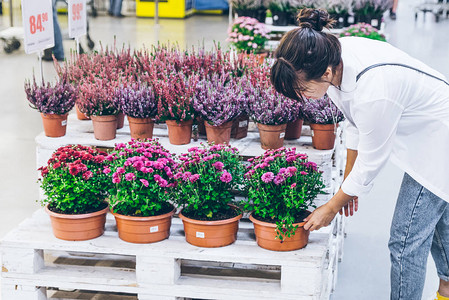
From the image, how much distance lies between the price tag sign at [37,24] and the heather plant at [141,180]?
1.21 meters

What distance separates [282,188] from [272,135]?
1.47ft

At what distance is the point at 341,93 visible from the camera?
79.7 inches

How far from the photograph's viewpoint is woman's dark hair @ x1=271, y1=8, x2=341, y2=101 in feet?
6.26

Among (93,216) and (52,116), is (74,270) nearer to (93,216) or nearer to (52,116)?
(93,216)

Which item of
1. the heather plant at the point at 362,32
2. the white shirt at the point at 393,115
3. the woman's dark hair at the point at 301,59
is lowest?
the heather plant at the point at 362,32

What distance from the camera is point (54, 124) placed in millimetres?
2793

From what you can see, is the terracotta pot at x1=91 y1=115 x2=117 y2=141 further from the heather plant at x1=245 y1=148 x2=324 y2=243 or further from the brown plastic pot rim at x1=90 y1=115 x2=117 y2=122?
the heather plant at x1=245 y1=148 x2=324 y2=243

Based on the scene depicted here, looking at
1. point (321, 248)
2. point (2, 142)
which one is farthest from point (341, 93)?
point (2, 142)

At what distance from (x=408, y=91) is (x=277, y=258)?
0.73 metres

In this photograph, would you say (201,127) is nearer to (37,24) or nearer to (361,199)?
(37,24)

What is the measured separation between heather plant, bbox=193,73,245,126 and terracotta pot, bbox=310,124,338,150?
33 centimetres

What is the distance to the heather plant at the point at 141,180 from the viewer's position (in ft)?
7.39

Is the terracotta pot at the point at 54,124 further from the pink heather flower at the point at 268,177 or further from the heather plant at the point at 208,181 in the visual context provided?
the pink heather flower at the point at 268,177

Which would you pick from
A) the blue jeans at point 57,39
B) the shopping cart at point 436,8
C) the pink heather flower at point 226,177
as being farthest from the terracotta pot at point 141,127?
the shopping cart at point 436,8
